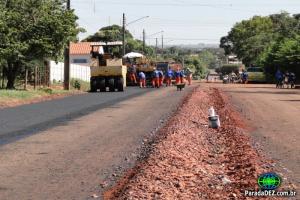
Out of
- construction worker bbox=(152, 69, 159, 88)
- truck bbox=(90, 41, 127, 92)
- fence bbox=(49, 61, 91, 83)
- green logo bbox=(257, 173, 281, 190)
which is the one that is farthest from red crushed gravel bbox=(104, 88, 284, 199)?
construction worker bbox=(152, 69, 159, 88)

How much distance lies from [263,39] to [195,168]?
349 ft

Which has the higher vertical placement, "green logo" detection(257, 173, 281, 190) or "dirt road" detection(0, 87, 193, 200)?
"green logo" detection(257, 173, 281, 190)

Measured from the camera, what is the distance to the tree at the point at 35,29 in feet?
122

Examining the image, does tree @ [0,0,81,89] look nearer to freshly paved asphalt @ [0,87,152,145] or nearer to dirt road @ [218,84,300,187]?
freshly paved asphalt @ [0,87,152,145]

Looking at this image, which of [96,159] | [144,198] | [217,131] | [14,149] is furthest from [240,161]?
[217,131]

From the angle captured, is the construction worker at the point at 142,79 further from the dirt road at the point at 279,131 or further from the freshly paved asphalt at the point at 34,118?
the freshly paved asphalt at the point at 34,118

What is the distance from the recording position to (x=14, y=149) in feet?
47.1

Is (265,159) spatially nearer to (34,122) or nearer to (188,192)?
(188,192)

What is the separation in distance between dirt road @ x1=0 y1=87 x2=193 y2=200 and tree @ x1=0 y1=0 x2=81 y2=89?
1665 cm

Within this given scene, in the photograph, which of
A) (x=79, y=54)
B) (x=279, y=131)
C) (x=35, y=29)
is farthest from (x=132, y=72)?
(x=79, y=54)

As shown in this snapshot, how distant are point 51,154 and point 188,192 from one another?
513 centimetres

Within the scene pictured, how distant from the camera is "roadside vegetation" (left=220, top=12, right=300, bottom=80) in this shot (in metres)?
74.1

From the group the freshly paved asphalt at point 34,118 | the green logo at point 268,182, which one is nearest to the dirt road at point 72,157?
the freshly paved asphalt at point 34,118

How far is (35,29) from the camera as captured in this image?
128 feet
